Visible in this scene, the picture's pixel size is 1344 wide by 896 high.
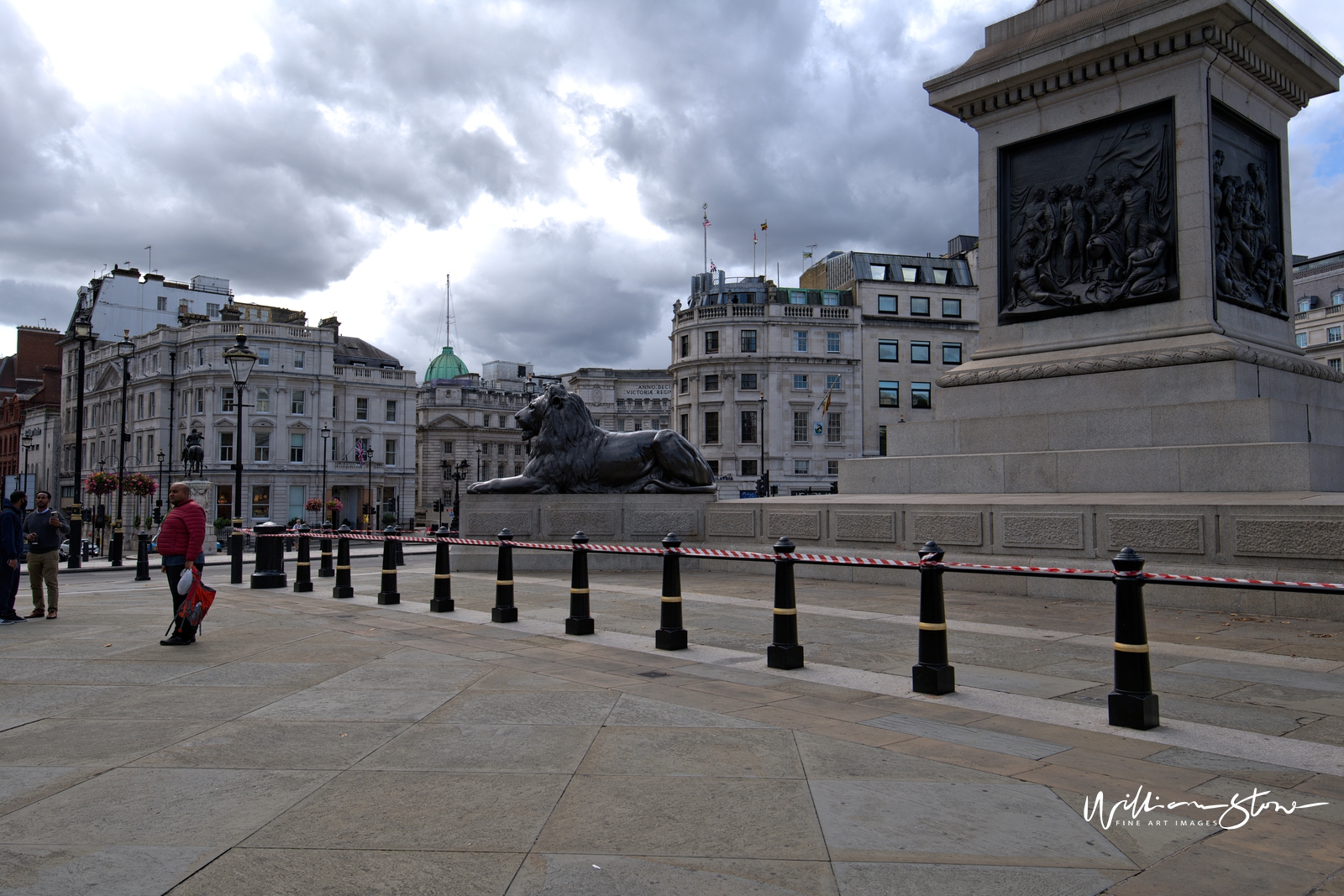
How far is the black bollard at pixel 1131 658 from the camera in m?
5.84

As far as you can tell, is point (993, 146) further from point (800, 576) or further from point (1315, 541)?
point (1315, 541)

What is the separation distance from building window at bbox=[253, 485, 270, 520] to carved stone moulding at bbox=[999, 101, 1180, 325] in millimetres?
71052

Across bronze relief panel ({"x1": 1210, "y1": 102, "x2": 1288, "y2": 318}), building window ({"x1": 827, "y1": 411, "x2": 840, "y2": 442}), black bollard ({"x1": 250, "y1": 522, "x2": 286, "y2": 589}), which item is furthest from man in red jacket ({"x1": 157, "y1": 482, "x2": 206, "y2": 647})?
building window ({"x1": 827, "y1": 411, "x2": 840, "y2": 442})

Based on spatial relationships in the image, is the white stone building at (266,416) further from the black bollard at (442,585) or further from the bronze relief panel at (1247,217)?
the bronze relief panel at (1247,217)

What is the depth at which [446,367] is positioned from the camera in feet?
495

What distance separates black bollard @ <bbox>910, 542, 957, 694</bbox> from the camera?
684 centimetres

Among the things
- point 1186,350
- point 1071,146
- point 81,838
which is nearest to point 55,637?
point 81,838

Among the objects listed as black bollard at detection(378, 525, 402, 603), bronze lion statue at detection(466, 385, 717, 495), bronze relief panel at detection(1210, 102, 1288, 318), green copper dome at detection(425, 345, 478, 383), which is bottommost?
black bollard at detection(378, 525, 402, 603)

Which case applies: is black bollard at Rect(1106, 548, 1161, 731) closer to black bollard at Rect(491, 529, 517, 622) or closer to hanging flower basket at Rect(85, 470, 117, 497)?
black bollard at Rect(491, 529, 517, 622)

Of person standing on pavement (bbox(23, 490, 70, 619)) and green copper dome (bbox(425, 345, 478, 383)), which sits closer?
person standing on pavement (bbox(23, 490, 70, 619))

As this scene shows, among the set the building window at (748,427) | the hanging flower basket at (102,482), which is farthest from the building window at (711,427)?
the hanging flower basket at (102,482)

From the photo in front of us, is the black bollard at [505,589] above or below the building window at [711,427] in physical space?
below

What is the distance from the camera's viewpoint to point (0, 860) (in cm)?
382

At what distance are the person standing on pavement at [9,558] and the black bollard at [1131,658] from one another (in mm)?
12165
